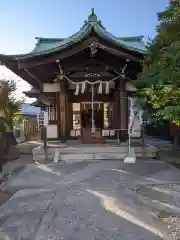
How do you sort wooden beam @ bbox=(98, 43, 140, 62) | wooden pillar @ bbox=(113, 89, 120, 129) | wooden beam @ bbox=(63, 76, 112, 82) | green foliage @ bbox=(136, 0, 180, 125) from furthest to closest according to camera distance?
wooden pillar @ bbox=(113, 89, 120, 129), wooden beam @ bbox=(63, 76, 112, 82), wooden beam @ bbox=(98, 43, 140, 62), green foliage @ bbox=(136, 0, 180, 125)

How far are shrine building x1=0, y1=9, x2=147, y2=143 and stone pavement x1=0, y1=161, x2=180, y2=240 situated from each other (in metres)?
3.46

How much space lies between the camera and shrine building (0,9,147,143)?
11219 millimetres

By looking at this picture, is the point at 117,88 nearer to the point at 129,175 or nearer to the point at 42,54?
the point at 42,54

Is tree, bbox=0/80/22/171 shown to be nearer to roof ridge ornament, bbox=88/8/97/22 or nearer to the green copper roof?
the green copper roof

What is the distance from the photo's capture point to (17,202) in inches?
227

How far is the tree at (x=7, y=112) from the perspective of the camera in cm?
1053

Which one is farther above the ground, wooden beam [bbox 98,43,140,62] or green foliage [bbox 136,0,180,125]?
wooden beam [bbox 98,43,140,62]

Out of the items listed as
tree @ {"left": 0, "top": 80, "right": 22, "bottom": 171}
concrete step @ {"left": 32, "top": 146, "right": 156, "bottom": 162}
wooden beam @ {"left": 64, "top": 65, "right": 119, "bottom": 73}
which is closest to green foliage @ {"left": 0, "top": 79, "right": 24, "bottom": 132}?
tree @ {"left": 0, "top": 80, "right": 22, "bottom": 171}

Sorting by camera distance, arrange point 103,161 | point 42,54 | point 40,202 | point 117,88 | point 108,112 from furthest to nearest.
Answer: point 108,112 < point 117,88 < point 42,54 < point 103,161 < point 40,202

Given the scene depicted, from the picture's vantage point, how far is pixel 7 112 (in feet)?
35.3

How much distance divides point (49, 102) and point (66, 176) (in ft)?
30.1

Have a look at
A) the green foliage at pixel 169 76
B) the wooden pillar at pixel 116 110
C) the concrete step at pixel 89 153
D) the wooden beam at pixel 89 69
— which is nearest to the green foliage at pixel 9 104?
the concrete step at pixel 89 153

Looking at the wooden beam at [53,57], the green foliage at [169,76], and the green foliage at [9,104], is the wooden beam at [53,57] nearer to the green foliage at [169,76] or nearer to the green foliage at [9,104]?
the green foliage at [9,104]

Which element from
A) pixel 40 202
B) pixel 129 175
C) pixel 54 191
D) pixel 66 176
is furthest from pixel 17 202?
pixel 129 175
